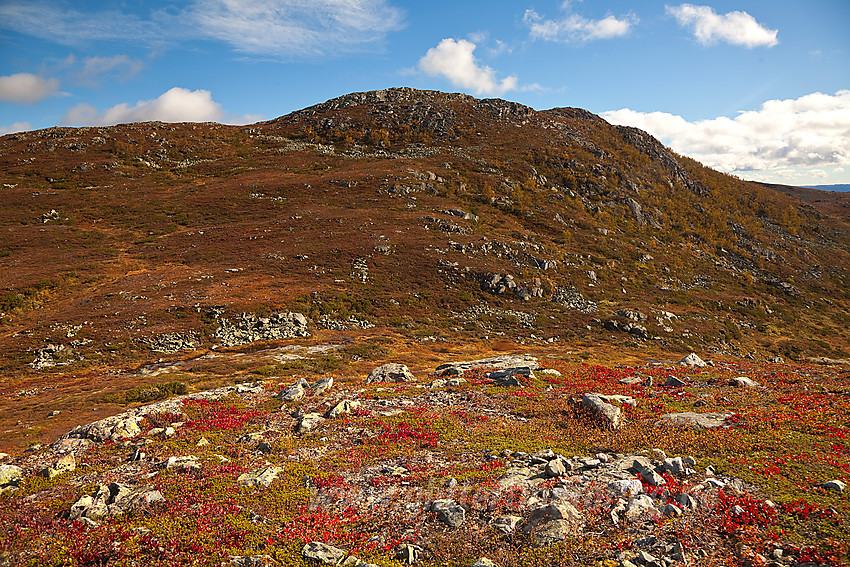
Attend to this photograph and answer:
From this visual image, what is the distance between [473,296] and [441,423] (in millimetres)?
37929

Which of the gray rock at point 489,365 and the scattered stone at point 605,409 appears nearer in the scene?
the scattered stone at point 605,409

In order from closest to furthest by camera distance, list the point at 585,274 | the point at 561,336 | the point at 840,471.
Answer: the point at 840,471
the point at 561,336
the point at 585,274

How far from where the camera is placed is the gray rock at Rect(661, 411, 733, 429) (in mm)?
17406

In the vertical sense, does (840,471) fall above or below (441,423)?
above

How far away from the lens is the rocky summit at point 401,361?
417 inches

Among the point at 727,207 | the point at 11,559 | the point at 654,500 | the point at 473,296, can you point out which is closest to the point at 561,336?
the point at 473,296

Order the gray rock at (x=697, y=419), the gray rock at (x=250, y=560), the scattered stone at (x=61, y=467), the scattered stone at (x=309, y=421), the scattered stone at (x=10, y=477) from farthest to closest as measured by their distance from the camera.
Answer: the scattered stone at (x=309, y=421) → the gray rock at (x=697, y=419) → the scattered stone at (x=61, y=467) → the scattered stone at (x=10, y=477) → the gray rock at (x=250, y=560)

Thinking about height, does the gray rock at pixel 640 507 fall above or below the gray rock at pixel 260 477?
above

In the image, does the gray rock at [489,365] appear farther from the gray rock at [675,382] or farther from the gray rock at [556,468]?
the gray rock at [556,468]

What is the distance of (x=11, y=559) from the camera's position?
927 centimetres

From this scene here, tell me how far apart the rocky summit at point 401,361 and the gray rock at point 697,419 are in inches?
8.5

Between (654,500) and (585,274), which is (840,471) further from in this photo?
(585,274)

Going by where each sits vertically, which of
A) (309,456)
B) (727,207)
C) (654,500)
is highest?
(727,207)

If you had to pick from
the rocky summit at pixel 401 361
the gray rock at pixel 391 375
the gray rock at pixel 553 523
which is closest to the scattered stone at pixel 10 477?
the rocky summit at pixel 401 361
